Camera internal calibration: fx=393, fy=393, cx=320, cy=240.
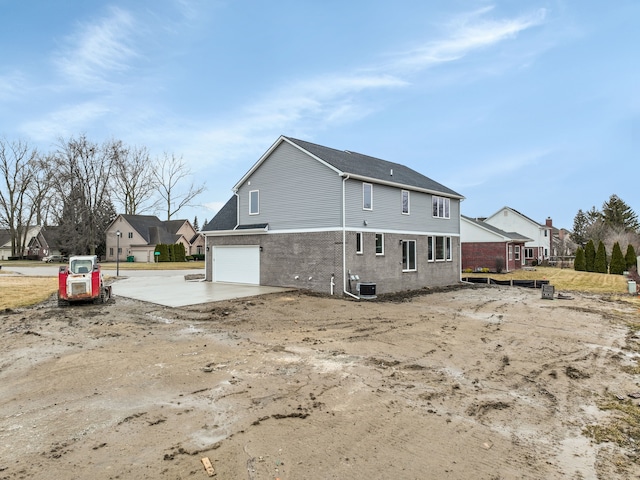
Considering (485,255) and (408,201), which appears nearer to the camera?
(408,201)

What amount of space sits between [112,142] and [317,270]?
47581 millimetres

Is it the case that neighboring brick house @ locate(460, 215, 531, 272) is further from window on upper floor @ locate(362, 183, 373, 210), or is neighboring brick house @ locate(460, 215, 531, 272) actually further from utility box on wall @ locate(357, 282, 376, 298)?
utility box on wall @ locate(357, 282, 376, 298)

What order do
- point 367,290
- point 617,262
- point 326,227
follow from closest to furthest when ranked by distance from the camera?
point 367,290 < point 326,227 < point 617,262

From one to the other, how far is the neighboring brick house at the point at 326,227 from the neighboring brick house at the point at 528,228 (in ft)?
102

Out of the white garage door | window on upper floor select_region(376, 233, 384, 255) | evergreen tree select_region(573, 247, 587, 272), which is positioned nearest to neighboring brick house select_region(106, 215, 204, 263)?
the white garage door

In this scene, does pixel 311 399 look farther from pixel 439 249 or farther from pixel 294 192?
pixel 439 249

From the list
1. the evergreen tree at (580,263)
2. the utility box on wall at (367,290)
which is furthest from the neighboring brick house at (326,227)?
the evergreen tree at (580,263)

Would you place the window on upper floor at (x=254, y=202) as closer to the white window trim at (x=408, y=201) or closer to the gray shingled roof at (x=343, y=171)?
the gray shingled roof at (x=343, y=171)

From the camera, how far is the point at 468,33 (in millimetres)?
15164

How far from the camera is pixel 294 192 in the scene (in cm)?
1964

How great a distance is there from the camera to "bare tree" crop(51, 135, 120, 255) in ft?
169

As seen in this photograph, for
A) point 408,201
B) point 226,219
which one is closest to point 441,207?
point 408,201

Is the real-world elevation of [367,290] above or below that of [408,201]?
below

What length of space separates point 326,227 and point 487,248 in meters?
24.0
